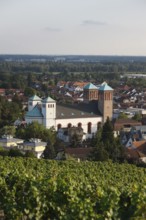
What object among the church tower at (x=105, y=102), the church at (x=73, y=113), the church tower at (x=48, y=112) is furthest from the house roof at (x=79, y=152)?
the church tower at (x=105, y=102)

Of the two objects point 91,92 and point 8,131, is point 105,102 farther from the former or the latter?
point 8,131

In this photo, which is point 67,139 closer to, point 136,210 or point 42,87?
point 136,210

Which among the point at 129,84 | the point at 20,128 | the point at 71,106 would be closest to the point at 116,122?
the point at 71,106

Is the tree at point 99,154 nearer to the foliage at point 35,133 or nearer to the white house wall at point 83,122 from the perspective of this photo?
the foliage at point 35,133

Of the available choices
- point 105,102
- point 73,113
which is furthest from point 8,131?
point 105,102

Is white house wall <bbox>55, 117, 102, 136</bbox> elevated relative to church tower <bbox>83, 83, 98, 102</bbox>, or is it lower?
lower

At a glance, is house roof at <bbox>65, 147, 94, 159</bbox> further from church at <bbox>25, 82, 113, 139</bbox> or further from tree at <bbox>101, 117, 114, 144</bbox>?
church at <bbox>25, 82, 113, 139</bbox>

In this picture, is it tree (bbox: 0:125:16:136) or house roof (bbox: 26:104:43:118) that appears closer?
tree (bbox: 0:125:16:136)

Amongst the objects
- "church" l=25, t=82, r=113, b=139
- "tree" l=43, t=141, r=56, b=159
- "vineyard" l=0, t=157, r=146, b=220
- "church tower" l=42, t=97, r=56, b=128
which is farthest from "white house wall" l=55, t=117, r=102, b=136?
"vineyard" l=0, t=157, r=146, b=220
